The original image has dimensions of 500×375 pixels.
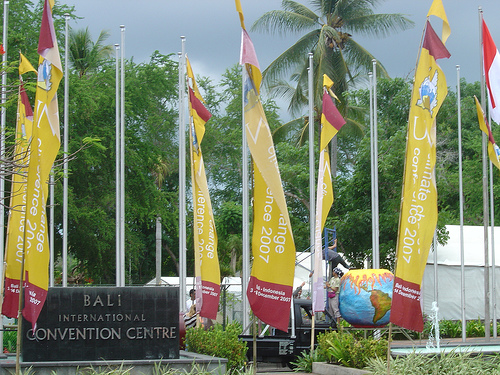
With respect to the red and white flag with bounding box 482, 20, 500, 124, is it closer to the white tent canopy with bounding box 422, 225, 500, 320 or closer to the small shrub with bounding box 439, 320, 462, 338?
the small shrub with bounding box 439, 320, 462, 338

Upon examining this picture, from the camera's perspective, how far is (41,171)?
10.4 metres

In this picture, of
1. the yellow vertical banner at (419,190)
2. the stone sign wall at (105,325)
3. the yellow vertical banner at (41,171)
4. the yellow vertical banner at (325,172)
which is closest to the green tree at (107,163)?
the yellow vertical banner at (325,172)

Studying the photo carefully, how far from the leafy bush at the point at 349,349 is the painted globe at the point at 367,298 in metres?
1.21

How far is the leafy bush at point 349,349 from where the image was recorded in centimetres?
1370

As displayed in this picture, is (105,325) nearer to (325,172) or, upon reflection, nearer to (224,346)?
(224,346)

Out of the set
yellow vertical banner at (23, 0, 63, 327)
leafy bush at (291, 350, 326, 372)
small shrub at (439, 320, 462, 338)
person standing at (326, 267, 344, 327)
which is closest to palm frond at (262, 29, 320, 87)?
small shrub at (439, 320, 462, 338)

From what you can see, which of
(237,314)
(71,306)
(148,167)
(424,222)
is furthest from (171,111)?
(424,222)

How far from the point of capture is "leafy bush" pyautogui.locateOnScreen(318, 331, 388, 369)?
1370 centimetres

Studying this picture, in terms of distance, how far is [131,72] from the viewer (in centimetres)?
3005

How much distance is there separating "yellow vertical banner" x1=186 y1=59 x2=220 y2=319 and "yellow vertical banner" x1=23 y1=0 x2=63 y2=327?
19.2 feet

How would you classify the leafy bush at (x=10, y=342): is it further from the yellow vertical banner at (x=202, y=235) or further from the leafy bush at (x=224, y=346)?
the leafy bush at (x=224, y=346)

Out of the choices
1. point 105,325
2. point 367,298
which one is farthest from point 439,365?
point 105,325

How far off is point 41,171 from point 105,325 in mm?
A: 3339

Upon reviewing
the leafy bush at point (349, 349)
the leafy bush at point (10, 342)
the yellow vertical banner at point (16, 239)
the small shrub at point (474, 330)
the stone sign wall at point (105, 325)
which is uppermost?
the yellow vertical banner at point (16, 239)
